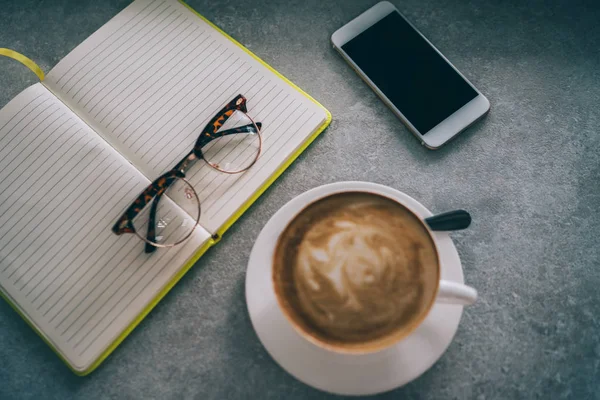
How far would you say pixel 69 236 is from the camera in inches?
22.7

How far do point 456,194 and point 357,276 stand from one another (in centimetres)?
26

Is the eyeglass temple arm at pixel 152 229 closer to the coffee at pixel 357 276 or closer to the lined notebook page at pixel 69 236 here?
the lined notebook page at pixel 69 236

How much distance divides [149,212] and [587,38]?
684mm

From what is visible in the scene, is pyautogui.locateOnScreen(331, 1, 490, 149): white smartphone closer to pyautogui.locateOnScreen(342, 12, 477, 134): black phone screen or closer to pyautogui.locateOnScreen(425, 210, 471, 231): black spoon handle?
pyautogui.locateOnScreen(342, 12, 477, 134): black phone screen

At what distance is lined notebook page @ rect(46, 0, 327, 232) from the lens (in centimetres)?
61

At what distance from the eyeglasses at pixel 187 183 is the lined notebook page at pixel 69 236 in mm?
13

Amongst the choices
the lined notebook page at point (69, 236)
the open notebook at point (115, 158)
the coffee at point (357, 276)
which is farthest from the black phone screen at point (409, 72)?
the lined notebook page at point (69, 236)

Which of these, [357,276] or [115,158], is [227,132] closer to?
[115,158]

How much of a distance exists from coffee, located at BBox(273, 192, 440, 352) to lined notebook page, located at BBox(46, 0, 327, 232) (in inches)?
6.7

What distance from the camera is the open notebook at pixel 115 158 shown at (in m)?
0.56

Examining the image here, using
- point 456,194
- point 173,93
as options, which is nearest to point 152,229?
point 173,93

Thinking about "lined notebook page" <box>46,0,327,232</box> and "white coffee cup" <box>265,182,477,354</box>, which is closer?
"white coffee cup" <box>265,182,477,354</box>

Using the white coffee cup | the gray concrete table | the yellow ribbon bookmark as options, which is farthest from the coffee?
the yellow ribbon bookmark

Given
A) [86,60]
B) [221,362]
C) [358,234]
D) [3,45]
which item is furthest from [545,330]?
[3,45]
